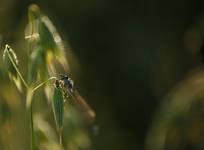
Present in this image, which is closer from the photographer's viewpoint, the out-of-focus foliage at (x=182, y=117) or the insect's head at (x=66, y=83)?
the insect's head at (x=66, y=83)

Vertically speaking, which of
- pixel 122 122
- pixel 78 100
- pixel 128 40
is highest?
pixel 128 40

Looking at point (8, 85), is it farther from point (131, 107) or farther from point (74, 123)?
point (131, 107)

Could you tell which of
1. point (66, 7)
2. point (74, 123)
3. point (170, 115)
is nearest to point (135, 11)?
point (66, 7)

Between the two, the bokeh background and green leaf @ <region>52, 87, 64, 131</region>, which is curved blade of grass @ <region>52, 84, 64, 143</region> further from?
the bokeh background

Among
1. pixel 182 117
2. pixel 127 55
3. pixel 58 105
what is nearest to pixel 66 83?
pixel 58 105

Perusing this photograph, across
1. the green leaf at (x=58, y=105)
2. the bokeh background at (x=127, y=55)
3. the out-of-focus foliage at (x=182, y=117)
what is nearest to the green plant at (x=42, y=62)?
the green leaf at (x=58, y=105)

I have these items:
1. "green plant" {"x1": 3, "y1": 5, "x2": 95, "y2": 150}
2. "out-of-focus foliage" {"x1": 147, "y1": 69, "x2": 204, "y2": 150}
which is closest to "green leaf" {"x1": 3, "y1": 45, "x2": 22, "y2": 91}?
"green plant" {"x1": 3, "y1": 5, "x2": 95, "y2": 150}

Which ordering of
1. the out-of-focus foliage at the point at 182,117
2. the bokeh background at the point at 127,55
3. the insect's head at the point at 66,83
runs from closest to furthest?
1. the insect's head at the point at 66,83
2. the out-of-focus foliage at the point at 182,117
3. the bokeh background at the point at 127,55

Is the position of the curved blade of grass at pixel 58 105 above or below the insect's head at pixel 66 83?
below

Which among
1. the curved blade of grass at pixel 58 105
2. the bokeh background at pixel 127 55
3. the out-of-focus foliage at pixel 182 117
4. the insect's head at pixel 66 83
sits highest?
the bokeh background at pixel 127 55

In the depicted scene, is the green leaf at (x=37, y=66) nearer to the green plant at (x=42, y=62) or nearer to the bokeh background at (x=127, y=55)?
the green plant at (x=42, y=62)

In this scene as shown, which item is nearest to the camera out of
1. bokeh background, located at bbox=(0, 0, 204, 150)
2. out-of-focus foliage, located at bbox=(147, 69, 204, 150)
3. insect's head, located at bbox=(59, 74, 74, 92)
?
insect's head, located at bbox=(59, 74, 74, 92)
